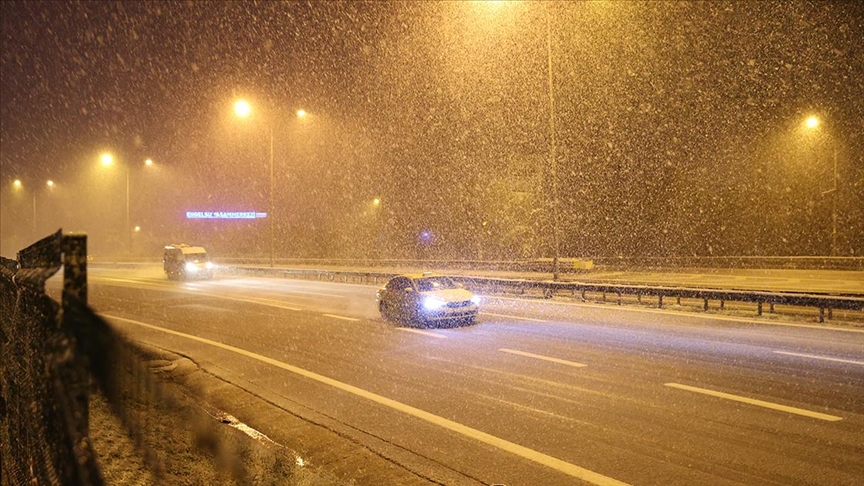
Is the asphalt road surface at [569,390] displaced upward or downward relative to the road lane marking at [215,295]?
downward

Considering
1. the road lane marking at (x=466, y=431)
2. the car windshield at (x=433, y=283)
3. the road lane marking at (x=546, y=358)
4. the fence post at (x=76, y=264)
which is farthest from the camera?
the car windshield at (x=433, y=283)

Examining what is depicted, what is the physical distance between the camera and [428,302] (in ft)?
54.4

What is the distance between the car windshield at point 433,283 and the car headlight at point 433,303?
1.57ft

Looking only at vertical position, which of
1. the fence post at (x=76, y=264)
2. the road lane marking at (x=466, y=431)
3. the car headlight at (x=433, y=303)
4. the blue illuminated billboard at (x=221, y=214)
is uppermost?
the blue illuminated billboard at (x=221, y=214)

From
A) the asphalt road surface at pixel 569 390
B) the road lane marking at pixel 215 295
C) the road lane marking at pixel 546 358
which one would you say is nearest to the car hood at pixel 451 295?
the asphalt road surface at pixel 569 390

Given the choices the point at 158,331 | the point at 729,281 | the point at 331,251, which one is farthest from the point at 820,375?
the point at 331,251

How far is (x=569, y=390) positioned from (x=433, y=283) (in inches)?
330

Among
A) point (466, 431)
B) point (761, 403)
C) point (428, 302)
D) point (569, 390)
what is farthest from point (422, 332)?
point (761, 403)

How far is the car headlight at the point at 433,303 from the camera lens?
1655 centimetres

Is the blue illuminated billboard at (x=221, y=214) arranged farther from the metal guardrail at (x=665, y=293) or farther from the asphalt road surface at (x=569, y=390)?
the asphalt road surface at (x=569, y=390)

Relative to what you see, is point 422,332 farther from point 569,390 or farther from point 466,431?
point 466,431

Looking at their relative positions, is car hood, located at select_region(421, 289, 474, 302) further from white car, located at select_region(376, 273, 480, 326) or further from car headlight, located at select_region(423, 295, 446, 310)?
car headlight, located at select_region(423, 295, 446, 310)

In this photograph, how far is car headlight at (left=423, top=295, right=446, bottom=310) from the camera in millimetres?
16547

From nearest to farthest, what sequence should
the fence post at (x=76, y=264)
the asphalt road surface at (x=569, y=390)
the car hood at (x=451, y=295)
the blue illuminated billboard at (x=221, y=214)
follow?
the fence post at (x=76, y=264) → the asphalt road surface at (x=569, y=390) → the car hood at (x=451, y=295) → the blue illuminated billboard at (x=221, y=214)
